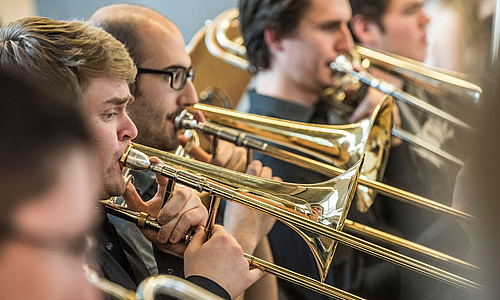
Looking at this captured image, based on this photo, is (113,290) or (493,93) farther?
(113,290)

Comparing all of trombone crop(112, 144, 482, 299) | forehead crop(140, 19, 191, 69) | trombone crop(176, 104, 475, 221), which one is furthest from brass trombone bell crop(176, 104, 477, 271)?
trombone crop(112, 144, 482, 299)

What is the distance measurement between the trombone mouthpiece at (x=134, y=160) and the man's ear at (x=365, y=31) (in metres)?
1.36

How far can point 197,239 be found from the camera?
0.80 meters

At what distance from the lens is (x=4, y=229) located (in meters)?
0.46

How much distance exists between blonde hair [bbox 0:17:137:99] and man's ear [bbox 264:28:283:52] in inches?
37.3

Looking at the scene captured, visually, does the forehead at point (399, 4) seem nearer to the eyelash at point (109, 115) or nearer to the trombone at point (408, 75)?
the trombone at point (408, 75)

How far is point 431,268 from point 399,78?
1040 mm

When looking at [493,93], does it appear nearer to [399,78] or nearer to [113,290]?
[113,290]

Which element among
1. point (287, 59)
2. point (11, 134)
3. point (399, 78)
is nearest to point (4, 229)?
point (11, 134)

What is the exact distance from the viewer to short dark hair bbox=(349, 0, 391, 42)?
6.27 ft

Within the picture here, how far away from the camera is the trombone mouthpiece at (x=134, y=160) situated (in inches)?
31.6

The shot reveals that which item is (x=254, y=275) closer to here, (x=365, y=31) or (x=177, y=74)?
(x=177, y=74)

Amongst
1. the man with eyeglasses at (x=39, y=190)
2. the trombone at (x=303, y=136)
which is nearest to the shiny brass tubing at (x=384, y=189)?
the trombone at (x=303, y=136)

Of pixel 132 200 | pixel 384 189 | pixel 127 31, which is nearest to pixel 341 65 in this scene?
pixel 384 189
